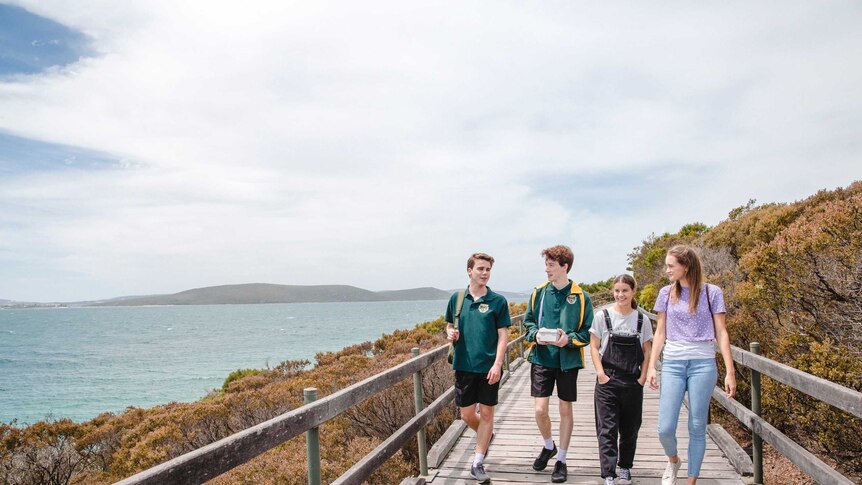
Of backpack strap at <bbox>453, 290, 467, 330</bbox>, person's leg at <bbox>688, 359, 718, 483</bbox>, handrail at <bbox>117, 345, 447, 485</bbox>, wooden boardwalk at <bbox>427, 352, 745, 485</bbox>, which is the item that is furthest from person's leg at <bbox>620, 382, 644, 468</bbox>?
handrail at <bbox>117, 345, 447, 485</bbox>

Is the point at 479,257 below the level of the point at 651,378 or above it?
above

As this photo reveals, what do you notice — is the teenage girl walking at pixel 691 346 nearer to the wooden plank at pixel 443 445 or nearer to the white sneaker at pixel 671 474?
the white sneaker at pixel 671 474

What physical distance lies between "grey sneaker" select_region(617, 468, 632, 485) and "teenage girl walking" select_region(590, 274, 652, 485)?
0.28ft

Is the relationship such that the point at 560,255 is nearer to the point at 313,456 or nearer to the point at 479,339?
the point at 479,339

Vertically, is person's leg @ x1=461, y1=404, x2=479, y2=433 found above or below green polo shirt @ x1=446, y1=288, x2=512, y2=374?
below

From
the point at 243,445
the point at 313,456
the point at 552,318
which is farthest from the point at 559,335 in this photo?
the point at 243,445

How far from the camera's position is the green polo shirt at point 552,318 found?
14.3ft

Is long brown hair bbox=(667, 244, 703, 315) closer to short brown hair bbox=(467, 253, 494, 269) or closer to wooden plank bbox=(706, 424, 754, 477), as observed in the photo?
short brown hair bbox=(467, 253, 494, 269)

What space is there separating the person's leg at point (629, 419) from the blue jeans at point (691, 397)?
0.35 m

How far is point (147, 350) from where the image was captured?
61344mm

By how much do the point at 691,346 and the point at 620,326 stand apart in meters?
0.63

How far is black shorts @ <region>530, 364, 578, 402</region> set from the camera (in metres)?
4.36

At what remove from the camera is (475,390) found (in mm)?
4312

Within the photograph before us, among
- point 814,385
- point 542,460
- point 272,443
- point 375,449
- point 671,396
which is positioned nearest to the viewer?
point 272,443
